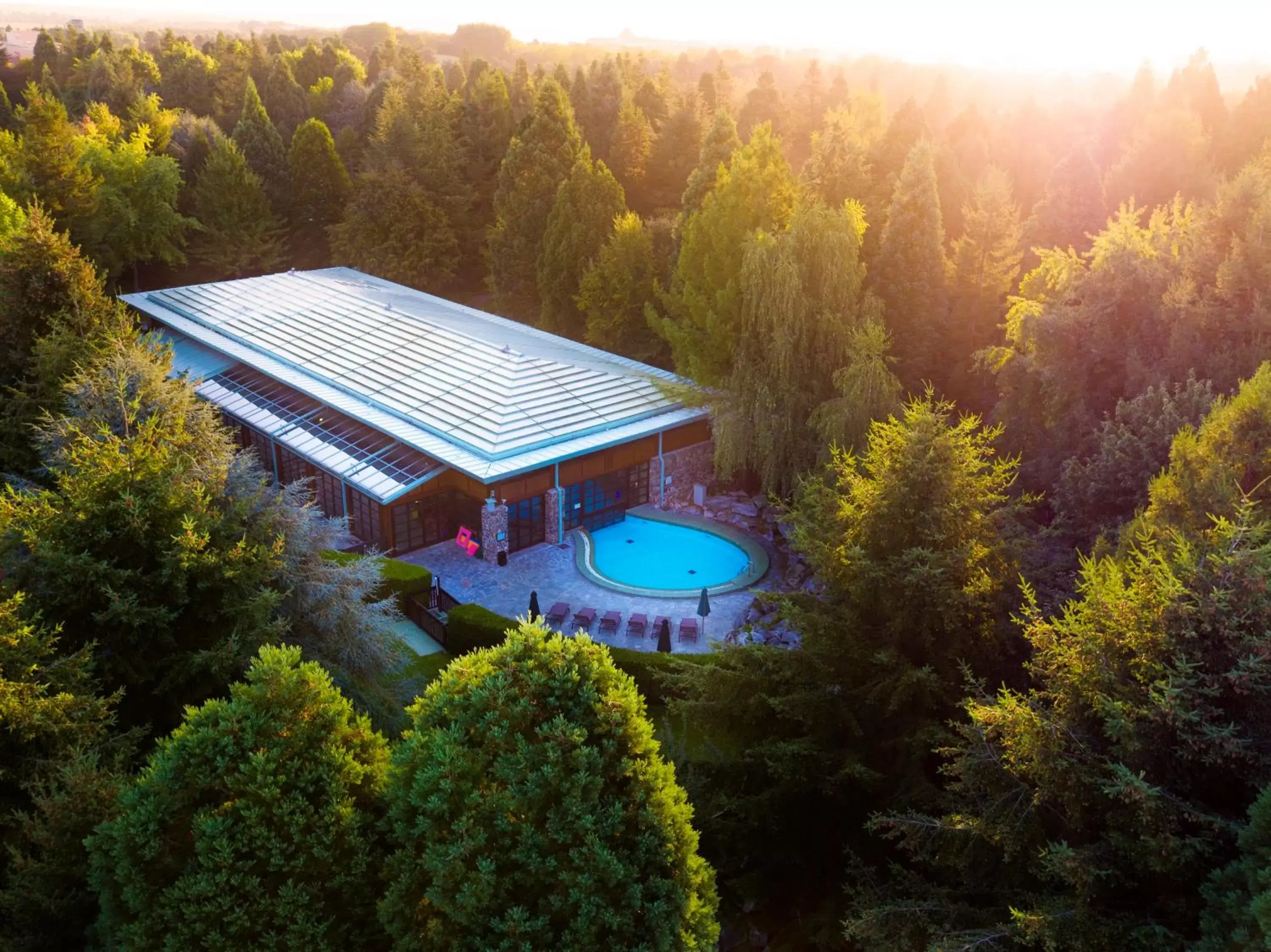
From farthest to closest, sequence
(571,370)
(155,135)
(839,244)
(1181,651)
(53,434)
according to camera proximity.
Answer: (155,135)
(571,370)
(839,244)
(53,434)
(1181,651)

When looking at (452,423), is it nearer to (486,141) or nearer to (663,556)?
(663,556)

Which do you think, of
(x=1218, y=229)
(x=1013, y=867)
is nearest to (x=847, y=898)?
(x=1013, y=867)

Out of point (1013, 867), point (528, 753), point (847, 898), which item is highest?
point (528, 753)

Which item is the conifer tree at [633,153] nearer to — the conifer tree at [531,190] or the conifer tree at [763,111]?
the conifer tree at [531,190]

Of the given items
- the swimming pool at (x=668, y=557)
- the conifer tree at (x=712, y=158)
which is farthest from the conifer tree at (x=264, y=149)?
the swimming pool at (x=668, y=557)

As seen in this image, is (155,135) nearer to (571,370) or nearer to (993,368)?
(571,370)
